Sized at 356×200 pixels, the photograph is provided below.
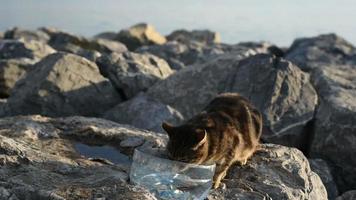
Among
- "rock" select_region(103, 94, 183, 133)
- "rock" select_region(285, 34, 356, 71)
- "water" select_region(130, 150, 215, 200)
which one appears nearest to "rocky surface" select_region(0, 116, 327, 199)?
"water" select_region(130, 150, 215, 200)

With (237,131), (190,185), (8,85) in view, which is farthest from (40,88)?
(190,185)

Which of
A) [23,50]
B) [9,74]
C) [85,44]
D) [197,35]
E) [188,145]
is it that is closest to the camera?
[188,145]

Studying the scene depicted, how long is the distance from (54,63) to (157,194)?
705 cm

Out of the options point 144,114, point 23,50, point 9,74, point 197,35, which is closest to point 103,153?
point 144,114

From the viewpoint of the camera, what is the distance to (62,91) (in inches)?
479

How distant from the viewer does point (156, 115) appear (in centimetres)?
1162

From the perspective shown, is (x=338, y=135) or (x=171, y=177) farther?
(x=338, y=135)

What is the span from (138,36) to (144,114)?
22.6 meters

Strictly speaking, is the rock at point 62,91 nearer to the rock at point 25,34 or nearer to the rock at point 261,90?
the rock at point 261,90

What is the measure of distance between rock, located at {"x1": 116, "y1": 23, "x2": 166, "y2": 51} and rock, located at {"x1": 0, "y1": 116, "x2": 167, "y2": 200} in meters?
25.1

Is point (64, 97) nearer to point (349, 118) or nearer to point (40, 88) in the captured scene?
point (40, 88)

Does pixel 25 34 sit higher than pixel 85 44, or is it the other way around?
pixel 85 44

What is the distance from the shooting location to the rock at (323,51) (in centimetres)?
2321

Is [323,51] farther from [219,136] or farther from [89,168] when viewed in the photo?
[89,168]
